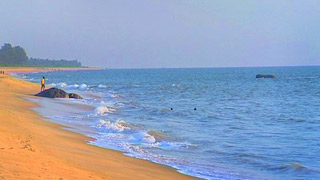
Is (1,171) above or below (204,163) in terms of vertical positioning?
above

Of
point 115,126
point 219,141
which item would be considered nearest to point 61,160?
point 219,141


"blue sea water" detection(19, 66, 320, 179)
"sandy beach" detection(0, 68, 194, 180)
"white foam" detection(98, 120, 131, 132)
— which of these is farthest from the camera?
"white foam" detection(98, 120, 131, 132)

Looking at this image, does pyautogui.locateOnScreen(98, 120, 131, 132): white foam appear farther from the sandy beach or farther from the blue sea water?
the sandy beach

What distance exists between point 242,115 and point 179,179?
61.0 feet

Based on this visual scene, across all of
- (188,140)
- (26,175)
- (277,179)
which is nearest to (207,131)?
(188,140)

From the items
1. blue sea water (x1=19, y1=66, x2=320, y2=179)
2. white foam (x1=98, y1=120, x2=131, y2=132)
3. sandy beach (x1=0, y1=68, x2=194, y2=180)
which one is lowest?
blue sea water (x1=19, y1=66, x2=320, y2=179)

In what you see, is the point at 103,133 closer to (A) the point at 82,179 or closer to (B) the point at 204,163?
(B) the point at 204,163

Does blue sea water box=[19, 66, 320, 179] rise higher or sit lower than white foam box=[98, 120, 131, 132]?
lower

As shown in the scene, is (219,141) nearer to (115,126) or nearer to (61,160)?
(115,126)

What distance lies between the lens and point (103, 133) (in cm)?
1941

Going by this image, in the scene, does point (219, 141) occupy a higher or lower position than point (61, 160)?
lower

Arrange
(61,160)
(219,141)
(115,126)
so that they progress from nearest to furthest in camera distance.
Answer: (61,160)
(219,141)
(115,126)

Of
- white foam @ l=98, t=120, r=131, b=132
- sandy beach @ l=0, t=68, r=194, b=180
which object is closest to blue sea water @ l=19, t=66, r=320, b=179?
white foam @ l=98, t=120, r=131, b=132

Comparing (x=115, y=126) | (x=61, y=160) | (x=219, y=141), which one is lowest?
(x=219, y=141)
